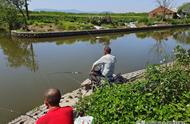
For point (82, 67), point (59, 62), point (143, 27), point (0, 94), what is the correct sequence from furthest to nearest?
point (143, 27)
point (59, 62)
point (82, 67)
point (0, 94)

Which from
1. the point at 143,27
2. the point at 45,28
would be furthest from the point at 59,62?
the point at 143,27

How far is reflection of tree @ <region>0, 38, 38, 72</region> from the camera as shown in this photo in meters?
18.2

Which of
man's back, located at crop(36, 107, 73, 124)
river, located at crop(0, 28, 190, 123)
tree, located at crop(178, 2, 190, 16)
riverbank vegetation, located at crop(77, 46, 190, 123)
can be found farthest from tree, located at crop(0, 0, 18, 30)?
tree, located at crop(178, 2, 190, 16)

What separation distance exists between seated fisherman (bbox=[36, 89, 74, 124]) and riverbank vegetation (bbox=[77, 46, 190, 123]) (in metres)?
1.57

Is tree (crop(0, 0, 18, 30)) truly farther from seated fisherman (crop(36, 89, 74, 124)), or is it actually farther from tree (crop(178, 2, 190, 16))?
tree (crop(178, 2, 190, 16))

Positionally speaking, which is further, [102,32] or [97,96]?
[102,32]

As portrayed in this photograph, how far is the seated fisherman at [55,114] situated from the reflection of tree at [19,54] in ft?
40.6

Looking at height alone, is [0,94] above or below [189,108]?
below

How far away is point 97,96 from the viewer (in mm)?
6453

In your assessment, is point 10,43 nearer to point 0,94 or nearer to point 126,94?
point 0,94

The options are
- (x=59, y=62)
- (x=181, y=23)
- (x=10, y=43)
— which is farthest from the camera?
(x=181, y=23)

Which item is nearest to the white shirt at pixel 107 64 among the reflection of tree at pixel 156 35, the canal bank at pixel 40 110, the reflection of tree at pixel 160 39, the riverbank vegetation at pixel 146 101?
the canal bank at pixel 40 110

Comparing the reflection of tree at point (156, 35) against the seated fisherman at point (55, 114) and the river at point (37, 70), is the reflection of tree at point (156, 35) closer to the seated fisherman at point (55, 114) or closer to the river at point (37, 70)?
the river at point (37, 70)

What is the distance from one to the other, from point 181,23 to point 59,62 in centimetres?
4386
